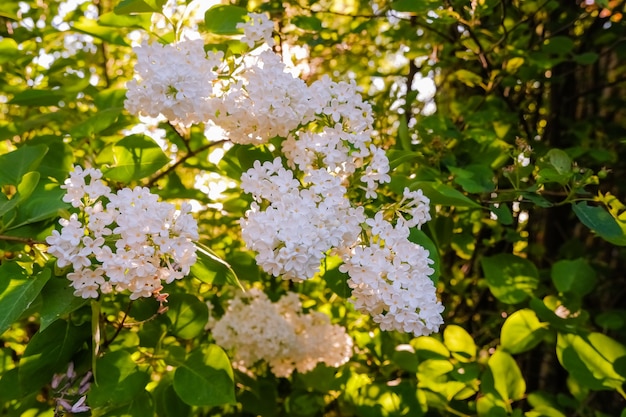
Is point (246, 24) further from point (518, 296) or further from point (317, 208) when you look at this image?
point (518, 296)

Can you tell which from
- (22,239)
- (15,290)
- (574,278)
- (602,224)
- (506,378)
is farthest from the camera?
(574,278)

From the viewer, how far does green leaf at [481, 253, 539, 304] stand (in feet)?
3.92

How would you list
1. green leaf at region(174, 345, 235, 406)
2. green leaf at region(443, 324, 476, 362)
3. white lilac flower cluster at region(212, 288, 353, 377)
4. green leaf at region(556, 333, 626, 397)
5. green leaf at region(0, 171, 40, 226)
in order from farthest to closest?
white lilac flower cluster at region(212, 288, 353, 377) → green leaf at region(443, 324, 476, 362) → green leaf at region(556, 333, 626, 397) → green leaf at region(174, 345, 235, 406) → green leaf at region(0, 171, 40, 226)

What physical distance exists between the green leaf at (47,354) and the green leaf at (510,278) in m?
0.79

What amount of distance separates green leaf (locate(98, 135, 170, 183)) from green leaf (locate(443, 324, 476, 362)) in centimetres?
68

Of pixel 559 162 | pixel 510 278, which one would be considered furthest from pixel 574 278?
pixel 559 162

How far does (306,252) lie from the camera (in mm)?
740

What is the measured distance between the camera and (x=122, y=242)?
0.71 m

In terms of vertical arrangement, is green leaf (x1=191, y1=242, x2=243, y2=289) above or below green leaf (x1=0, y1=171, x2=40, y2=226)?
below

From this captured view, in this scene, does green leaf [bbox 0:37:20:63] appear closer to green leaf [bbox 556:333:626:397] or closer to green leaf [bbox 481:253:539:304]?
green leaf [bbox 481:253:539:304]

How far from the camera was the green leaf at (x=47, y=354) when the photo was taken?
840 millimetres

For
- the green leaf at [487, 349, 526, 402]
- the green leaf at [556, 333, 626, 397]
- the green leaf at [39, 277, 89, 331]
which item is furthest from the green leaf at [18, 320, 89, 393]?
the green leaf at [556, 333, 626, 397]

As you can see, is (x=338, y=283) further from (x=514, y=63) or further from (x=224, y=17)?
(x=514, y=63)

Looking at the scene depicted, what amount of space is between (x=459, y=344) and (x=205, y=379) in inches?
22.3
